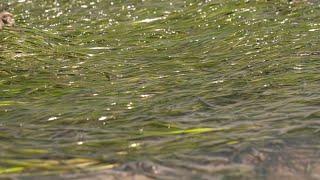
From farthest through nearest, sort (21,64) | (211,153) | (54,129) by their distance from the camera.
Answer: (21,64)
(54,129)
(211,153)

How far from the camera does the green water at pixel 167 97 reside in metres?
2.87

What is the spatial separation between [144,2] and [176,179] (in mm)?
5652

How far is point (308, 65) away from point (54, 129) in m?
1.82

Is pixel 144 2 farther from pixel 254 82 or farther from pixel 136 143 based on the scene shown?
pixel 136 143

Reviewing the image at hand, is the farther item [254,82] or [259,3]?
[259,3]

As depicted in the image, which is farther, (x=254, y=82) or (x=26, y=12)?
(x=26, y=12)

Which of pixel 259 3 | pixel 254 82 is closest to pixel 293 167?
pixel 254 82

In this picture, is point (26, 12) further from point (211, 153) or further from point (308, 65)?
point (211, 153)

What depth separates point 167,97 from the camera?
153 inches

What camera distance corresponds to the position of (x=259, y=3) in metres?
7.30

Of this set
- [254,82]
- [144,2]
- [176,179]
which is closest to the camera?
[176,179]

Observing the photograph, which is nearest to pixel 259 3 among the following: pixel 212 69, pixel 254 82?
pixel 212 69

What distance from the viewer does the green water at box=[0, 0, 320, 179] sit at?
9.42ft

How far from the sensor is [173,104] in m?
3.73
